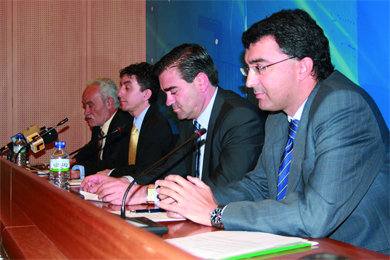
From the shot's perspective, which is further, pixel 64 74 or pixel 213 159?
pixel 64 74

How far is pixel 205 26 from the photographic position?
3.37 metres

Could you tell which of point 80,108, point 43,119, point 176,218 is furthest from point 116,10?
point 176,218

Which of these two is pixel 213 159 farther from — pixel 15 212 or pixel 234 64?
pixel 15 212

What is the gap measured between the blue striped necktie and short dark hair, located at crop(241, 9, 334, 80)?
25 centimetres

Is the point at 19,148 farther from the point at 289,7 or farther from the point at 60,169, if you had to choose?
the point at 289,7

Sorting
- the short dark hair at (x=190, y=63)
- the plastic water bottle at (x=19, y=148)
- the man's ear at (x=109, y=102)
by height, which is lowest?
the plastic water bottle at (x=19, y=148)

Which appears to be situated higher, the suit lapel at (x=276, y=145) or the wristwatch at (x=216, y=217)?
the suit lapel at (x=276, y=145)

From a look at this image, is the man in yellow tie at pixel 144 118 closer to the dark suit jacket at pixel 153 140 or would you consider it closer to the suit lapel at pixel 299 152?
the dark suit jacket at pixel 153 140

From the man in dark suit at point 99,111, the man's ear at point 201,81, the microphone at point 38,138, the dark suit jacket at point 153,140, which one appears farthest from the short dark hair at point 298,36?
the man in dark suit at point 99,111

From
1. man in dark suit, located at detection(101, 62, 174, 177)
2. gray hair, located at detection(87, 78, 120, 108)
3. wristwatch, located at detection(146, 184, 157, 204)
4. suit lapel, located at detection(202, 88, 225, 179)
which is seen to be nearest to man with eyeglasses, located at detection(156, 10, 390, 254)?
wristwatch, located at detection(146, 184, 157, 204)

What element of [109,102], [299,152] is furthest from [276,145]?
[109,102]

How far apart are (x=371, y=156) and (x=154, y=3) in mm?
3966

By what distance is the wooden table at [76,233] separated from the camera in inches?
32.4

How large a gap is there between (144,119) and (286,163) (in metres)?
1.90
